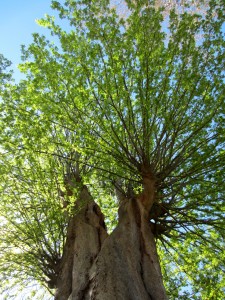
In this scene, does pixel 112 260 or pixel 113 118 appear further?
pixel 113 118

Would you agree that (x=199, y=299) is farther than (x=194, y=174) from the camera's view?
Yes

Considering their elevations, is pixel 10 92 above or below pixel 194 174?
above

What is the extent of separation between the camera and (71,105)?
275 inches

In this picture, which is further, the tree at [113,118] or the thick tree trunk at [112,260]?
the tree at [113,118]

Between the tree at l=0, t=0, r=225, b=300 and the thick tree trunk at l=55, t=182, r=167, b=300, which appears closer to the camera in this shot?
the thick tree trunk at l=55, t=182, r=167, b=300

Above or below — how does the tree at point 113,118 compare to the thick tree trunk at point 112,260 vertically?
above

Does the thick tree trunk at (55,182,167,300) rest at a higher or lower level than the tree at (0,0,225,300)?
lower

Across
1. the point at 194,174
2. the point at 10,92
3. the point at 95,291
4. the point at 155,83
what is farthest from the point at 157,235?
the point at 10,92

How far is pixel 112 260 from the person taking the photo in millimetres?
5133

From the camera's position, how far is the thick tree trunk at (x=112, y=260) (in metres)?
4.71

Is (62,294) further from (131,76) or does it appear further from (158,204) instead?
(131,76)

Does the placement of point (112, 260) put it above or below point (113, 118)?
below

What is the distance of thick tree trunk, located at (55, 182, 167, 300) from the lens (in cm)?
471

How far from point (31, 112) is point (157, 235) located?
171 inches
